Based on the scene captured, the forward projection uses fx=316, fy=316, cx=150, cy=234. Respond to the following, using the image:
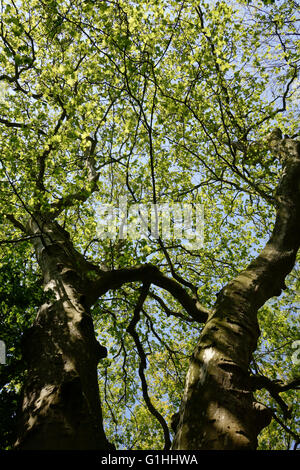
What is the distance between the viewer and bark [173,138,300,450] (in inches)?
95.1

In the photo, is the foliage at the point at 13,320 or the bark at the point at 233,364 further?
the foliage at the point at 13,320

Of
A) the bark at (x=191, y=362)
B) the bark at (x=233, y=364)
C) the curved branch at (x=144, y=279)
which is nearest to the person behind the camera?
the bark at (x=233, y=364)

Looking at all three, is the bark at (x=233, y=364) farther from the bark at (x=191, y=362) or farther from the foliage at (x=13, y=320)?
the foliage at (x=13, y=320)

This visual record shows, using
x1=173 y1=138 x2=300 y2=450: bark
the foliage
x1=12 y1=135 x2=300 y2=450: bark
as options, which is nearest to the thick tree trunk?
x1=12 y1=135 x2=300 y2=450: bark

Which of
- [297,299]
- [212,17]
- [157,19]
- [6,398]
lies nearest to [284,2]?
[212,17]

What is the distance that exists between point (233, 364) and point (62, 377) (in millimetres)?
1660

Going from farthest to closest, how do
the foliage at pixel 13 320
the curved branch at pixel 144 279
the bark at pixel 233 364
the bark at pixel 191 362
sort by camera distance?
the curved branch at pixel 144 279 → the foliage at pixel 13 320 → the bark at pixel 191 362 → the bark at pixel 233 364

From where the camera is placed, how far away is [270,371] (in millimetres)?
8781

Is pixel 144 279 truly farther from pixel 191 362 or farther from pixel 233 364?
pixel 233 364

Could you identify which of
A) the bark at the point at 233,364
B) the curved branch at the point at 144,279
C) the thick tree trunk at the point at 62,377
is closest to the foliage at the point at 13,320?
the thick tree trunk at the point at 62,377

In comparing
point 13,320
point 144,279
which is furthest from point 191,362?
point 13,320

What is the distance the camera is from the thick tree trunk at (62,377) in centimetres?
262

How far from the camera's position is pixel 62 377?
3.12 m

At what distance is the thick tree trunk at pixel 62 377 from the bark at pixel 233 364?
2.78ft
